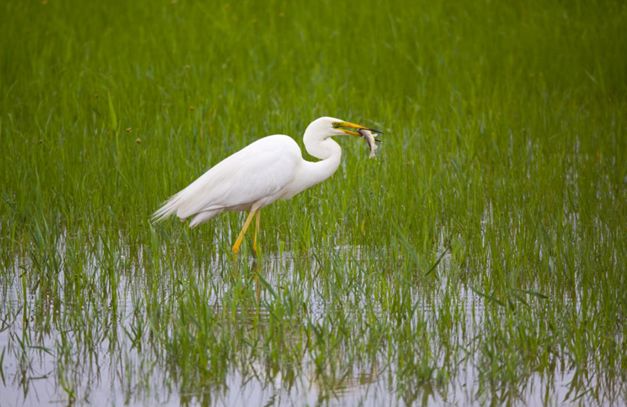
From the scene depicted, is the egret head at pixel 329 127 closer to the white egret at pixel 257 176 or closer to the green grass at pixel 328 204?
the white egret at pixel 257 176

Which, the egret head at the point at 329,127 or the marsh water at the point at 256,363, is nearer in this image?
the marsh water at the point at 256,363

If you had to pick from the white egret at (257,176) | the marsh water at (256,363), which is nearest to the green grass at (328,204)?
the marsh water at (256,363)

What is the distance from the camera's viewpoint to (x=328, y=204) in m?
6.47

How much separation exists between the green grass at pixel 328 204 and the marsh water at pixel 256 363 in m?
0.02

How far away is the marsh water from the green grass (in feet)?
0.05

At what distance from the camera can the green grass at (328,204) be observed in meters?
4.12

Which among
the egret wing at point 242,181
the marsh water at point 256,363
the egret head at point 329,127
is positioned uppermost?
the egret head at point 329,127

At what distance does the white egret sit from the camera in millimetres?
5855

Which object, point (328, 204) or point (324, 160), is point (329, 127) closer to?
point (324, 160)

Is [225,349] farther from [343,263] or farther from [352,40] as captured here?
[352,40]

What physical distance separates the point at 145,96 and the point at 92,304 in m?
4.53

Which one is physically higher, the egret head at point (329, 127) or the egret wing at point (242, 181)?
the egret head at point (329, 127)

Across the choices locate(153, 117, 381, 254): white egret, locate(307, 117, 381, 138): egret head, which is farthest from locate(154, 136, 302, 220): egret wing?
locate(307, 117, 381, 138): egret head

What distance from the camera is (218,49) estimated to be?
10.5 m
